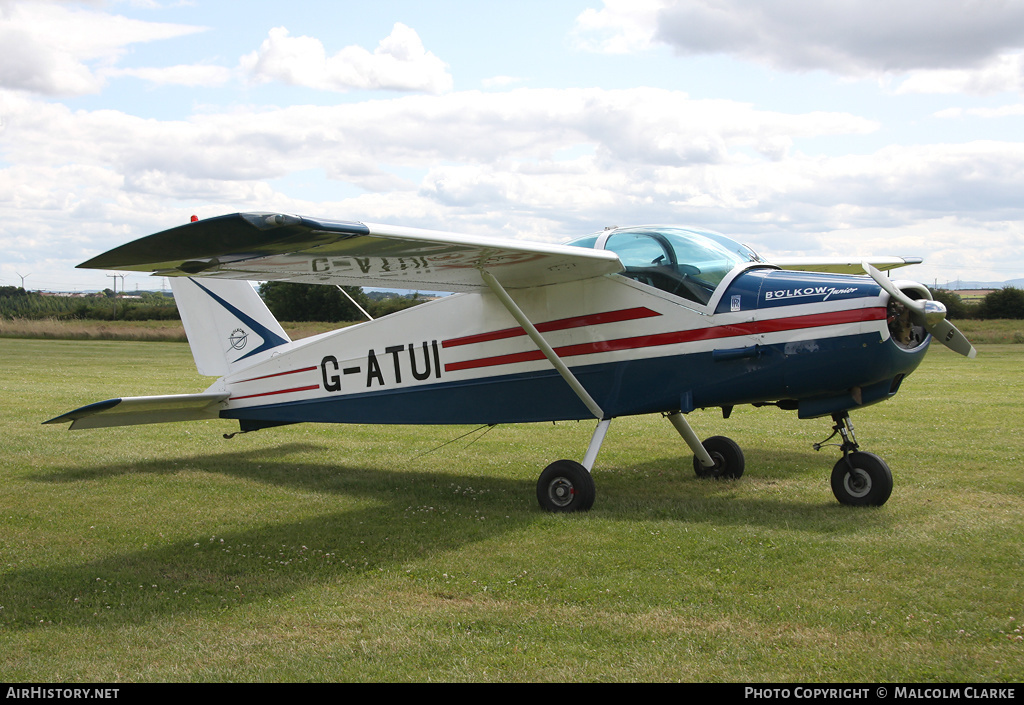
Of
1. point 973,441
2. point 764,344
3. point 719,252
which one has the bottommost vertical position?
point 973,441

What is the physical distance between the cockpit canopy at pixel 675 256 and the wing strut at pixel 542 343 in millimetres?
1053

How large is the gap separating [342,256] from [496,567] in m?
2.63

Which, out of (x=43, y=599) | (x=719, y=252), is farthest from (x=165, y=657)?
(x=719, y=252)

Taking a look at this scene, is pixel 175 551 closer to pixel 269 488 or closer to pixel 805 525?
pixel 269 488

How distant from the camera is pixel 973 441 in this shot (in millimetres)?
11070

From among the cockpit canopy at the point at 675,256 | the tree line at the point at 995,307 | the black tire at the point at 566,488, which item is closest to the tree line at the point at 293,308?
the tree line at the point at 995,307

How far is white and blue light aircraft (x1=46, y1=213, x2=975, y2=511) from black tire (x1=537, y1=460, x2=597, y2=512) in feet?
0.05

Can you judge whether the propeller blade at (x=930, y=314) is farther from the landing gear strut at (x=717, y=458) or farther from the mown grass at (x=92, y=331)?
the mown grass at (x=92, y=331)

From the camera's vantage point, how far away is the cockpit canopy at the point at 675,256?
7.32 metres

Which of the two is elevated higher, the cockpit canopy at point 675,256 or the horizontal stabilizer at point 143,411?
the cockpit canopy at point 675,256

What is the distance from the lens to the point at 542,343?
742cm

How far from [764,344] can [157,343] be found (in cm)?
3916

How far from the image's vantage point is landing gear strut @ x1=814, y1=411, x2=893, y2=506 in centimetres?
706

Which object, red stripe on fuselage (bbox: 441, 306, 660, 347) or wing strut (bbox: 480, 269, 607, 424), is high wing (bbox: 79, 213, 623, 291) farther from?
red stripe on fuselage (bbox: 441, 306, 660, 347)
